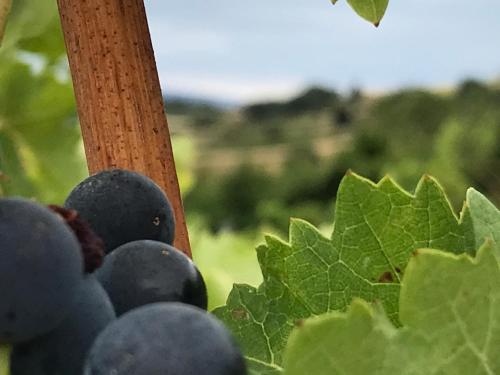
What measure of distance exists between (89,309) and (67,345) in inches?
0.7

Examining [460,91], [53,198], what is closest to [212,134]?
[460,91]

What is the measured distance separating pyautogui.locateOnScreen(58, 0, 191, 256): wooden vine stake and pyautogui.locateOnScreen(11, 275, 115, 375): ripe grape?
181 mm

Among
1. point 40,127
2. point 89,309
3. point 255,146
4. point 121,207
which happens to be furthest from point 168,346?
point 255,146

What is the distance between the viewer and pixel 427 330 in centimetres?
38

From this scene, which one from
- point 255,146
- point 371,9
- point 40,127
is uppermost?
point 371,9

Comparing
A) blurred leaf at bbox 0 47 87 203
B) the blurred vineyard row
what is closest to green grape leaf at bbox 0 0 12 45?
the blurred vineyard row

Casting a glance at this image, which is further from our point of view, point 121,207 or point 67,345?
point 121,207

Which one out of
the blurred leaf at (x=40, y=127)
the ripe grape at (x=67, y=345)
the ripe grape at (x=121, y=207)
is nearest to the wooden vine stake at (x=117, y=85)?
the ripe grape at (x=121, y=207)

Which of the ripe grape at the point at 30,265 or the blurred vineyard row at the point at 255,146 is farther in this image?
the blurred vineyard row at the point at 255,146

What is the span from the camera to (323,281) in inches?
22.0

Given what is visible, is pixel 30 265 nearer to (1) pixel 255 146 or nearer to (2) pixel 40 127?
(2) pixel 40 127

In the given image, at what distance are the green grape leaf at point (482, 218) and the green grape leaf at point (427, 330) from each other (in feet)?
0.51

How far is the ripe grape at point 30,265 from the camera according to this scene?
334mm

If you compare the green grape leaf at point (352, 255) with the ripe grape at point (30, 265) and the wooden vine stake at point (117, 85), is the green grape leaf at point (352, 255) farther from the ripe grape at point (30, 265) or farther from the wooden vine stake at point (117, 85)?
the ripe grape at point (30, 265)
